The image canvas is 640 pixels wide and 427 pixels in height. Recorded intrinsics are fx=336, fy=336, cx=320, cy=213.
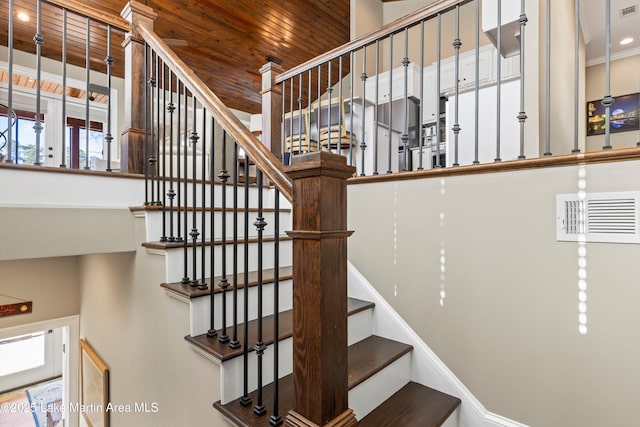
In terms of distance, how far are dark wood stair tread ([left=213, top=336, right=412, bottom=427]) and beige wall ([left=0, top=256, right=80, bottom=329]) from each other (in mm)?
2766

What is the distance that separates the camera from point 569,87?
324 cm

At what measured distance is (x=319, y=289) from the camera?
0.93 m

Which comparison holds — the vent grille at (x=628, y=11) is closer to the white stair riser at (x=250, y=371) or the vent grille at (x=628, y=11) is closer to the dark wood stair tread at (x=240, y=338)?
the dark wood stair tread at (x=240, y=338)

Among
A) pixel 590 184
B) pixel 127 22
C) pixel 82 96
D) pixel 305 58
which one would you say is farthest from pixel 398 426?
pixel 82 96

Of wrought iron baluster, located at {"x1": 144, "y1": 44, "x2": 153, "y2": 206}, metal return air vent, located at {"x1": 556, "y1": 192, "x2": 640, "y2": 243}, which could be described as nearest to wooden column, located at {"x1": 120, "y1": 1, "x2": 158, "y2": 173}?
wrought iron baluster, located at {"x1": 144, "y1": 44, "x2": 153, "y2": 206}

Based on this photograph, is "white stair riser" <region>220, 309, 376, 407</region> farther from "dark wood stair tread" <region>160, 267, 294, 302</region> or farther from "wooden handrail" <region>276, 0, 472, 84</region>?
"wooden handrail" <region>276, 0, 472, 84</region>

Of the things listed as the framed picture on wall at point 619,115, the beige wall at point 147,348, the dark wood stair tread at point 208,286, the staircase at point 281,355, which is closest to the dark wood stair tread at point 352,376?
the staircase at point 281,355

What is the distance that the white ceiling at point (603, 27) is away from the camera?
352 cm

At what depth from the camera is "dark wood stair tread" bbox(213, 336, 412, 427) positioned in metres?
1.22

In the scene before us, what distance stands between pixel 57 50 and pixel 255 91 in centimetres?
288

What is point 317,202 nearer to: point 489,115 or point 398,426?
point 398,426

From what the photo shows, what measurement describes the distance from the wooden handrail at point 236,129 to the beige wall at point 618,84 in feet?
16.7

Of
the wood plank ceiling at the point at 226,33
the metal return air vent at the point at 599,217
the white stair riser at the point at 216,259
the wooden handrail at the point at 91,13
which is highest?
the wood plank ceiling at the point at 226,33

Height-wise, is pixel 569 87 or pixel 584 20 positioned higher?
pixel 584 20
